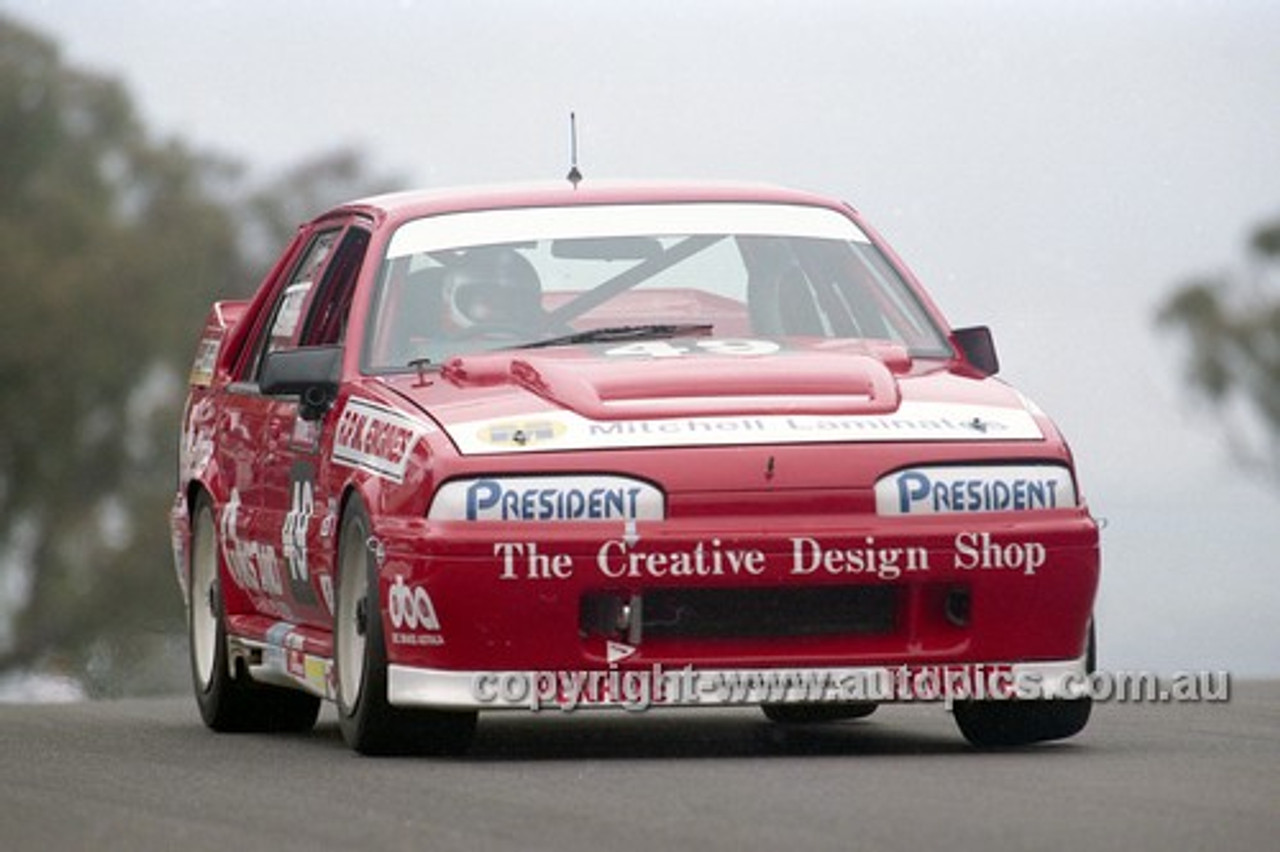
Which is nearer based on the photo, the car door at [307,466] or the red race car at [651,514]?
the red race car at [651,514]

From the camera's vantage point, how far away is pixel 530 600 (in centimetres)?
951

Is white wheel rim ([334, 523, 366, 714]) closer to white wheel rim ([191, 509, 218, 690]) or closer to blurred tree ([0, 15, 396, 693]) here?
white wheel rim ([191, 509, 218, 690])

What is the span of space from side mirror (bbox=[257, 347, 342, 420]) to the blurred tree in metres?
38.2

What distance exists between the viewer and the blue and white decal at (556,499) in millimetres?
9500

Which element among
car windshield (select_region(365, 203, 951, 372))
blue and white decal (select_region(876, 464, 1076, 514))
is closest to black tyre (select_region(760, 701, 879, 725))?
car windshield (select_region(365, 203, 951, 372))

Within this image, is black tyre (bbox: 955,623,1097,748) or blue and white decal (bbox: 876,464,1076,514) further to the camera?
black tyre (bbox: 955,623,1097,748)

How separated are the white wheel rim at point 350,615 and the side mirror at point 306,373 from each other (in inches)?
20.9

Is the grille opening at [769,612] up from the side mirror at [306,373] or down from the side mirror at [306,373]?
down

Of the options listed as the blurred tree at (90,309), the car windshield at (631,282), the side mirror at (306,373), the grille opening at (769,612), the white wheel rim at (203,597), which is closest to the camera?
the grille opening at (769,612)

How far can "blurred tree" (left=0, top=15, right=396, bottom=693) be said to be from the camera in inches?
1951

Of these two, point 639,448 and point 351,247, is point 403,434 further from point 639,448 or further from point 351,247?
point 351,247

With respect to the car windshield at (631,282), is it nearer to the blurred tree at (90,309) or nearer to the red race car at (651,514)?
the red race car at (651,514)

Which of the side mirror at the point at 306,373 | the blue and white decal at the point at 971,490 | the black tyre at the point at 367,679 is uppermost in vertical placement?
the side mirror at the point at 306,373

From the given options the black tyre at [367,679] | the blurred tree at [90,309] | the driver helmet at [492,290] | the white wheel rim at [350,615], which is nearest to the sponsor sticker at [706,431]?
the black tyre at [367,679]
